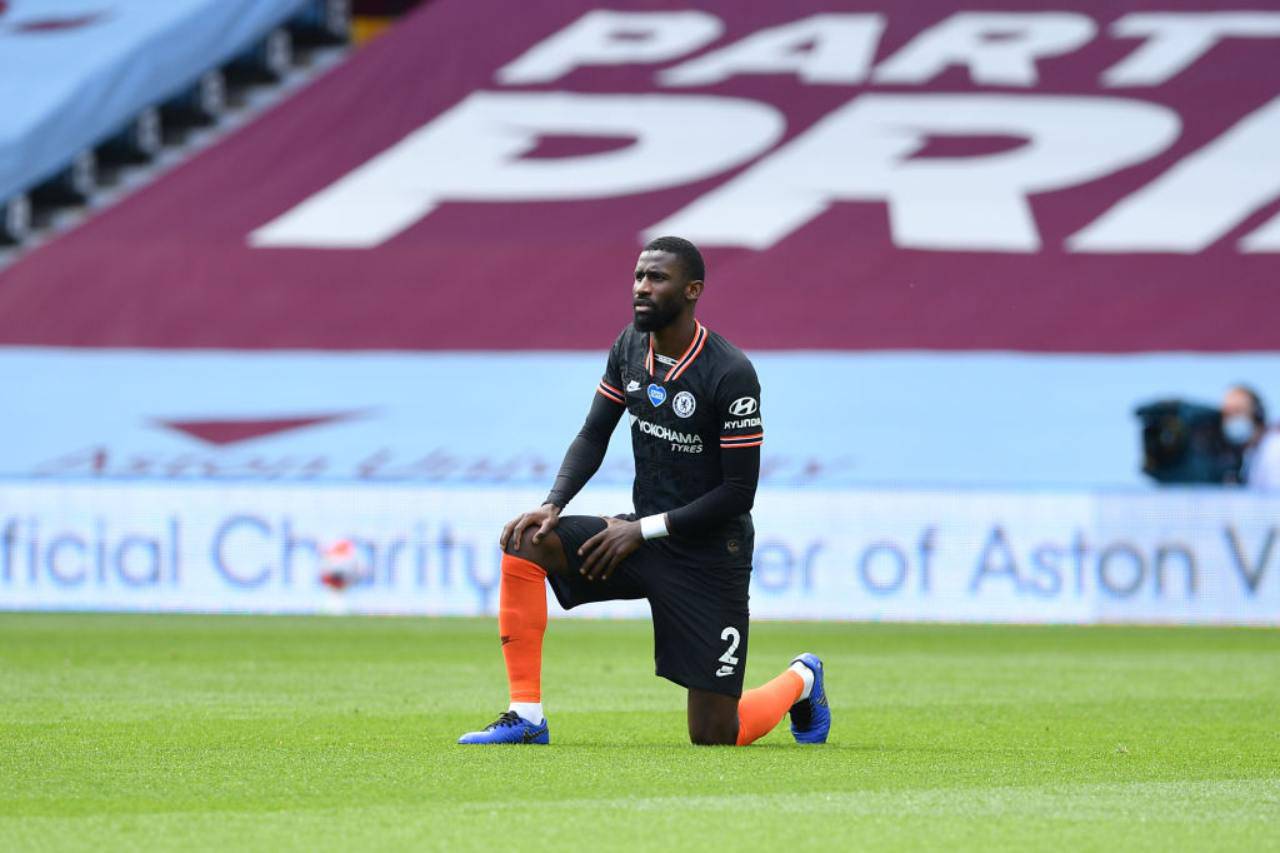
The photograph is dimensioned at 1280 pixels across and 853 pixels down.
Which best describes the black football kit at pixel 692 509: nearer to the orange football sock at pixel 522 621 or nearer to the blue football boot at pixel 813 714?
the orange football sock at pixel 522 621

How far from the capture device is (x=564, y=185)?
1017 inches

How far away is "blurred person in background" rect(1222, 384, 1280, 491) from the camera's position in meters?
18.0

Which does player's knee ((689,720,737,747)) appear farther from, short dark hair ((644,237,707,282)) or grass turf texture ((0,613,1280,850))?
short dark hair ((644,237,707,282))

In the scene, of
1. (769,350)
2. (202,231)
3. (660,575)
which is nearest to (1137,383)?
(769,350)

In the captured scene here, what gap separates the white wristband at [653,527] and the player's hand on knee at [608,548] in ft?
0.07

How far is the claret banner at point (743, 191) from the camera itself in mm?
23359

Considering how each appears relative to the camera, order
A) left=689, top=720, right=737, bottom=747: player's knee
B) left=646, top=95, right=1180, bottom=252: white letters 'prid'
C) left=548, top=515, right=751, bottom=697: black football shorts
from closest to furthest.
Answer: left=548, top=515, right=751, bottom=697: black football shorts
left=689, top=720, right=737, bottom=747: player's knee
left=646, top=95, right=1180, bottom=252: white letters 'prid'

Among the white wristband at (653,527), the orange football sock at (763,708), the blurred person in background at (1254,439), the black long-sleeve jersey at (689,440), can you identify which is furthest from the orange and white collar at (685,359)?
the blurred person in background at (1254,439)

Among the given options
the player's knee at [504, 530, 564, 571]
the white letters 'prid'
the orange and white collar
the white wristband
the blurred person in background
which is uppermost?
the orange and white collar

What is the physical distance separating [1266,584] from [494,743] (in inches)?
436

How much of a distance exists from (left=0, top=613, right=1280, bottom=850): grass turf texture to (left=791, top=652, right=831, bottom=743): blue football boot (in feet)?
0.34

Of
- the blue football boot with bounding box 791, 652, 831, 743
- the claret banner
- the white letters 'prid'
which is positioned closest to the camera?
the blue football boot with bounding box 791, 652, 831, 743

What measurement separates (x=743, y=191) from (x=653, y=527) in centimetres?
1736

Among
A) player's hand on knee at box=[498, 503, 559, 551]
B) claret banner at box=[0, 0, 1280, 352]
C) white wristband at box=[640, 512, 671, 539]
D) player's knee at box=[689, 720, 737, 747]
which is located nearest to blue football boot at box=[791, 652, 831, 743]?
player's knee at box=[689, 720, 737, 747]
